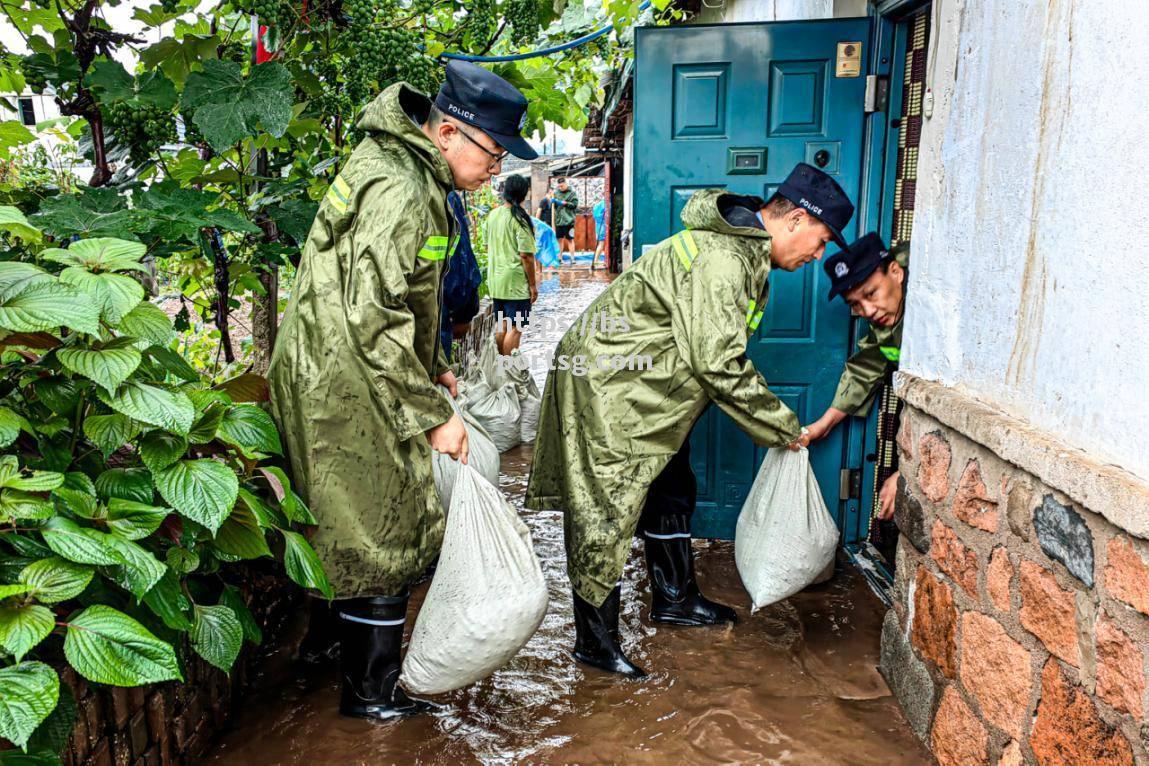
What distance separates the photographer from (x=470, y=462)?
287 cm

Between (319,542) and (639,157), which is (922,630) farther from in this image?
(639,157)

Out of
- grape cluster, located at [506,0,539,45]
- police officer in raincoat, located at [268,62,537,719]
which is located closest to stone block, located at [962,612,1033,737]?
police officer in raincoat, located at [268,62,537,719]

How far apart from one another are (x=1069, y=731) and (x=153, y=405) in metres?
1.95

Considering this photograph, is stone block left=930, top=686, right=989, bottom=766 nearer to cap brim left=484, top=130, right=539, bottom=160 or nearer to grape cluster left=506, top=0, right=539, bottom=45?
cap brim left=484, top=130, right=539, bottom=160

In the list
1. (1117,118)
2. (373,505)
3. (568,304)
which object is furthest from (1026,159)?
(568,304)

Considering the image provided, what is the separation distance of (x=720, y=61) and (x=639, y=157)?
0.50 m

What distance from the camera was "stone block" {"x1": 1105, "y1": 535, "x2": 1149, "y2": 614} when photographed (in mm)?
1400

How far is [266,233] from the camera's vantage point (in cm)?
319

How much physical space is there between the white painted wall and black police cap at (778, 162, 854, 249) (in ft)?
0.89

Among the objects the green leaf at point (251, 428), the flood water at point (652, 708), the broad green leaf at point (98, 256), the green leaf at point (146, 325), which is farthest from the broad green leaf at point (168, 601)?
the flood water at point (652, 708)

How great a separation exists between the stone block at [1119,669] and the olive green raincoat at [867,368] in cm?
167

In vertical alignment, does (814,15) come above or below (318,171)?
above

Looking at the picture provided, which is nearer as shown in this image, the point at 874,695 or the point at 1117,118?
the point at 1117,118

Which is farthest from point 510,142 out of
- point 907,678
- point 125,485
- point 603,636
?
point 907,678
